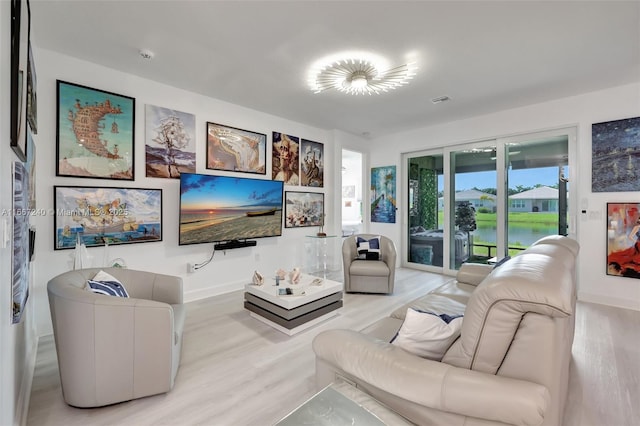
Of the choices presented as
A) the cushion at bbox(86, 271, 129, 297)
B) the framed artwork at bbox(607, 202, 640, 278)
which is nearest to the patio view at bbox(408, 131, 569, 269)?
the framed artwork at bbox(607, 202, 640, 278)

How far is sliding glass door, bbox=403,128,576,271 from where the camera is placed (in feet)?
14.0

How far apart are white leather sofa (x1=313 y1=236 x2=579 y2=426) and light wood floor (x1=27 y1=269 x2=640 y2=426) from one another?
966 mm

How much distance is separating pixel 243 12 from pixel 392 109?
9.32ft

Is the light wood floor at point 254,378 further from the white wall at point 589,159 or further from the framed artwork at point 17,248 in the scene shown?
the framed artwork at point 17,248

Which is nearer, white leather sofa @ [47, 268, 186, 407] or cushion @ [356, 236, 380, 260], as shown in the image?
white leather sofa @ [47, 268, 186, 407]

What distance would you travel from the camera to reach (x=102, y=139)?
3.16m

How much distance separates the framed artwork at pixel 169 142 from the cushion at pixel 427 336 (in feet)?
11.3

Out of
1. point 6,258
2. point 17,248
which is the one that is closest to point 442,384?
point 6,258

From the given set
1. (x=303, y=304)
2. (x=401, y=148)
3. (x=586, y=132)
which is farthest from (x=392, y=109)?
(x=303, y=304)

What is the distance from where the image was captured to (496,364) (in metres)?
1.14

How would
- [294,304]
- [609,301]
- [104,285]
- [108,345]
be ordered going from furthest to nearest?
[609,301], [294,304], [104,285], [108,345]

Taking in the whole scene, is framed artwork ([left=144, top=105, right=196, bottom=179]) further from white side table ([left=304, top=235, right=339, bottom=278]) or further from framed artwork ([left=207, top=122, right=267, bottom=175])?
white side table ([left=304, top=235, right=339, bottom=278])

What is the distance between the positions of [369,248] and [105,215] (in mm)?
3396

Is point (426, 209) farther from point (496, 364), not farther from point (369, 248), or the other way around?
point (496, 364)
